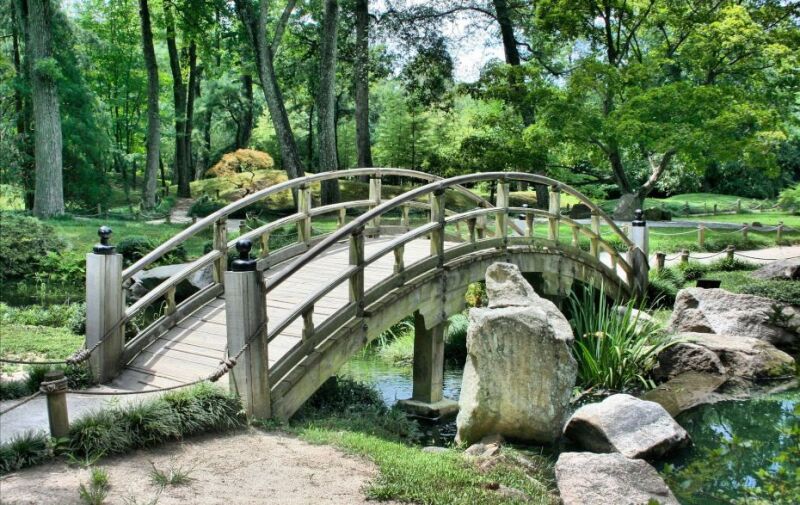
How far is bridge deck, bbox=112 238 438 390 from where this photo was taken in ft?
24.2

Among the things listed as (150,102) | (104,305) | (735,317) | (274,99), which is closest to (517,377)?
(104,305)

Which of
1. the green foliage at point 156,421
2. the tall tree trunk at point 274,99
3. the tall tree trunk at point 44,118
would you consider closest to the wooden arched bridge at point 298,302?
the green foliage at point 156,421

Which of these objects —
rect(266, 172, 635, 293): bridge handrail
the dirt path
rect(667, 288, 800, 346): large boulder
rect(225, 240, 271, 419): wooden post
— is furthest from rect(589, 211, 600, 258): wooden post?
the dirt path

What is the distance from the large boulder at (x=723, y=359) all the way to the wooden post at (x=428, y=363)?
404 cm

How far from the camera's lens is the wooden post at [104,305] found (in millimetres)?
7207

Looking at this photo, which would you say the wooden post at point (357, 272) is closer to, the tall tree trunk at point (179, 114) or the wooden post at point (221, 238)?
the wooden post at point (221, 238)

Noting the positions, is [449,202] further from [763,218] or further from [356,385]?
[356,385]

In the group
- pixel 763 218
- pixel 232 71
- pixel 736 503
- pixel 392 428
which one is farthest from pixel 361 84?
pixel 736 503

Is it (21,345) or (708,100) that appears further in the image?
(708,100)

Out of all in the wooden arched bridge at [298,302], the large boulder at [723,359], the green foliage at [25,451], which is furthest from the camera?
the large boulder at [723,359]

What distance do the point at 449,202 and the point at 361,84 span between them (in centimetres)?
576

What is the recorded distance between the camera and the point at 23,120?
27000 millimetres

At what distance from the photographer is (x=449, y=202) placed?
2950 centimetres

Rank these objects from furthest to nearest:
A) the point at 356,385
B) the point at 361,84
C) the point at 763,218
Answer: the point at 763,218, the point at 361,84, the point at 356,385
